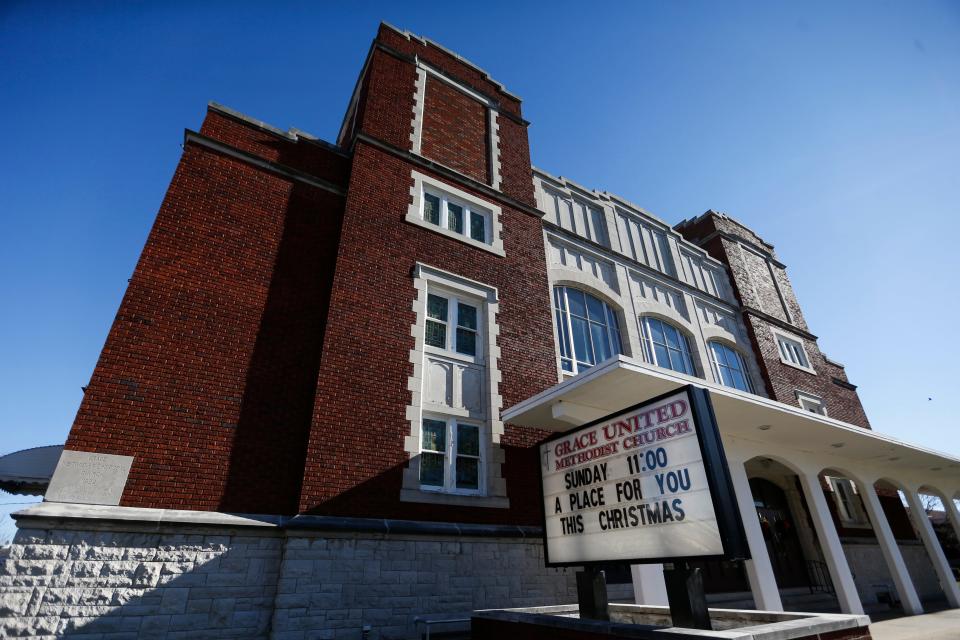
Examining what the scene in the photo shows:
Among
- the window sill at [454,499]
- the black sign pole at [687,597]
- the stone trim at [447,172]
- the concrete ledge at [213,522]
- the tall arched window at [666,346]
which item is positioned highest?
the stone trim at [447,172]

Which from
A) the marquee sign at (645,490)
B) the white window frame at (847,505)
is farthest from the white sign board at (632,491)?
the white window frame at (847,505)

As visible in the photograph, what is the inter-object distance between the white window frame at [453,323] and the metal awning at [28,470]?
9.10m

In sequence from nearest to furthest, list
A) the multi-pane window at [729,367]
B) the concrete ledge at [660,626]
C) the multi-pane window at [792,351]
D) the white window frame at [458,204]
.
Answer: the concrete ledge at [660,626]
the white window frame at [458,204]
the multi-pane window at [729,367]
the multi-pane window at [792,351]

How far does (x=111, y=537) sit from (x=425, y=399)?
5.47 m

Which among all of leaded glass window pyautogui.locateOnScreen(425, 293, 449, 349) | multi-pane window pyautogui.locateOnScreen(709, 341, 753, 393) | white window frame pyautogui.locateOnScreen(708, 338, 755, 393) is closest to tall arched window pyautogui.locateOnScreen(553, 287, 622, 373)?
leaded glass window pyautogui.locateOnScreen(425, 293, 449, 349)

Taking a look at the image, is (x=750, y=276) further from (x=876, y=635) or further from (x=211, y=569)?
(x=211, y=569)

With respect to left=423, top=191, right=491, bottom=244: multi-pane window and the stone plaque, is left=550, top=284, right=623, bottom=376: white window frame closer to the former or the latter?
left=423, top=191, right=491, bottom=244: multi-pane window

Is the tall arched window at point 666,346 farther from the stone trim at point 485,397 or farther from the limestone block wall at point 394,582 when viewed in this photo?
the limestone block wall at point 394,582

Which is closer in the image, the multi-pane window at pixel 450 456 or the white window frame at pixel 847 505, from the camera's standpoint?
the multi-pane window at pixel 450 456

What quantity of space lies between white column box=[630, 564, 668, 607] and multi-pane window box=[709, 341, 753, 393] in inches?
435

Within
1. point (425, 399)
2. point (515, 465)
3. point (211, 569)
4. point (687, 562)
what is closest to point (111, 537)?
point (211, 569)

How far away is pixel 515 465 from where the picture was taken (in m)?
10.4

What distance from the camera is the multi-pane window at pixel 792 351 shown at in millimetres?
21625

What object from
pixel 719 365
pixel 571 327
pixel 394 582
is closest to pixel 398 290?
pixel 394 582
